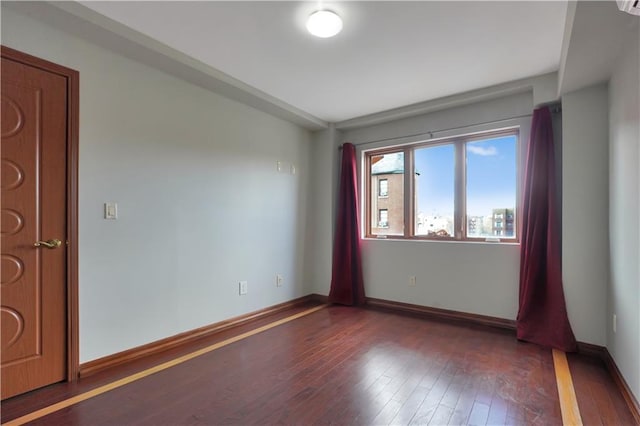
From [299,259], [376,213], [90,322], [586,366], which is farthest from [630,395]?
[90,322]

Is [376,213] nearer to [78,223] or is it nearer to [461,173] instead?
[461,173]

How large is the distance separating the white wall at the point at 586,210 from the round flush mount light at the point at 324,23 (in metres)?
2.23

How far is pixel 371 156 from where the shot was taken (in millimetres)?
4535

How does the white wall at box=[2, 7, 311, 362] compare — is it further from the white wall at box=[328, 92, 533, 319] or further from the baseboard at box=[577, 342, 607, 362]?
the baseboard at box=[577, 342, 607, 362]

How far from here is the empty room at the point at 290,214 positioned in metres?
1.98

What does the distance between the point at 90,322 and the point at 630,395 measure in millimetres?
3682

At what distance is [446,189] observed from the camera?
3.85 meters

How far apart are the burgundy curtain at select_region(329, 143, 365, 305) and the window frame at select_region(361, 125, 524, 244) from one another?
8.4 inches

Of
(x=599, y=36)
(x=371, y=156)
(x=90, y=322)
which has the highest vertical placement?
(x=599, y=36)

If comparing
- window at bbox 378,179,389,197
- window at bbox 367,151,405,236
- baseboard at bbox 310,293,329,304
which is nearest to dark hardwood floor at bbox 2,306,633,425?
baseboard at bbox 310,293,329,304

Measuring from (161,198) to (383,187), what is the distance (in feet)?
9.34

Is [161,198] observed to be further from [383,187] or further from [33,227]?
[383,187]

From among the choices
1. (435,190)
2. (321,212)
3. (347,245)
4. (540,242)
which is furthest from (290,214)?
(540,242)

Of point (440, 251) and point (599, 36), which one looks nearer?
point (599, 36)
